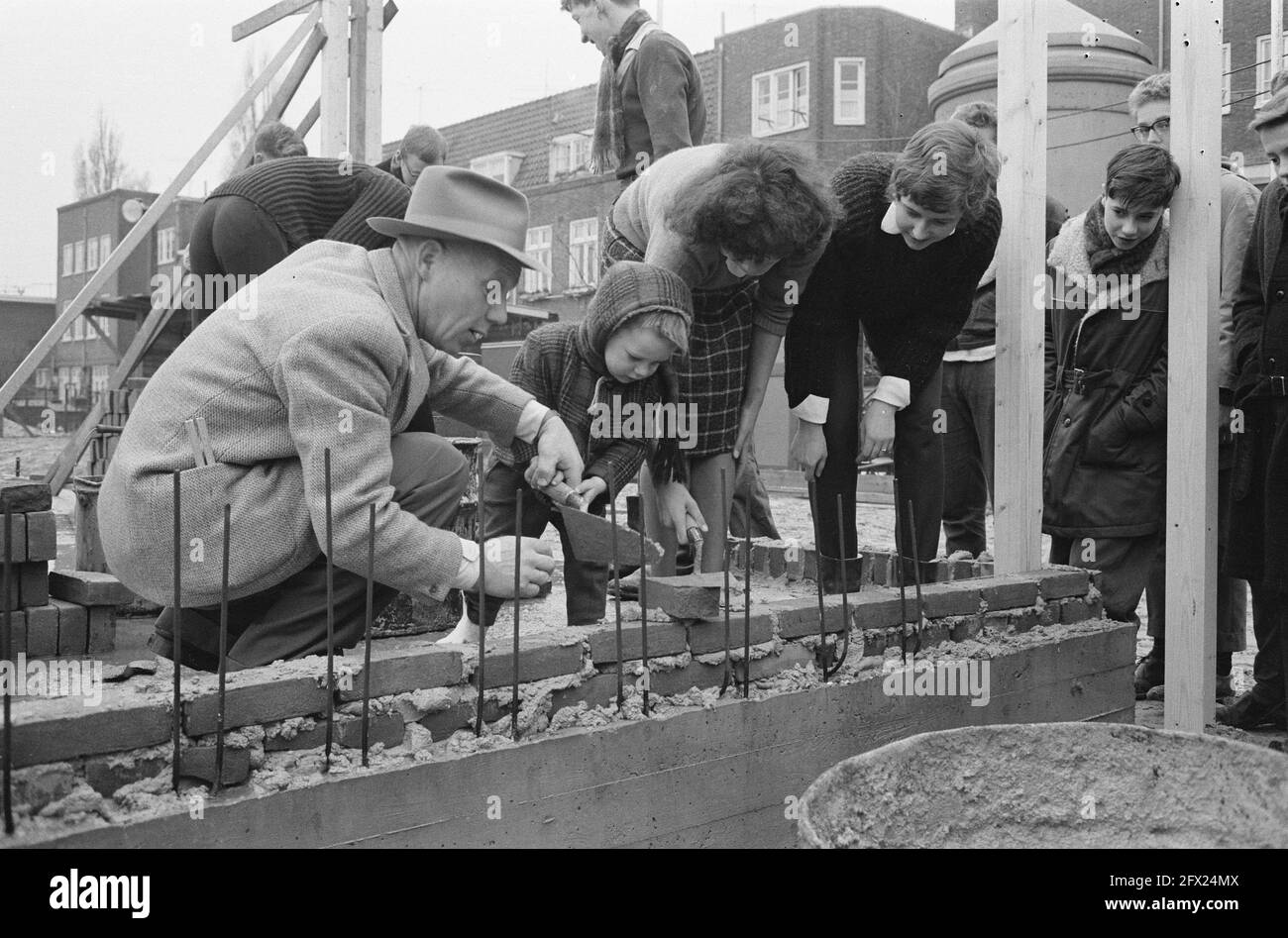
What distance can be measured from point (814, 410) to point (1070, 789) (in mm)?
1620

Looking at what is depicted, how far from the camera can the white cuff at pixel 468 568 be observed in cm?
230

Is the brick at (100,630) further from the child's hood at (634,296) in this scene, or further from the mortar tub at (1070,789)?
the mortar tub at (1070,789)

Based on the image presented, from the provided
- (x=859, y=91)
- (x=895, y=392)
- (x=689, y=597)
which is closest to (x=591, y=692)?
(x=689, y=597)

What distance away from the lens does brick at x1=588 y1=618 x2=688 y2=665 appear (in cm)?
250

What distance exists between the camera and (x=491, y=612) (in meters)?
3.50

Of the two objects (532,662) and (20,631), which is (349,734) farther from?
(20,631)

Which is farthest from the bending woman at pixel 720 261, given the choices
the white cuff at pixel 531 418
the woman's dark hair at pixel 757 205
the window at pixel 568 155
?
the window at pixel 568 155

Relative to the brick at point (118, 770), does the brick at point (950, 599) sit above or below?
above

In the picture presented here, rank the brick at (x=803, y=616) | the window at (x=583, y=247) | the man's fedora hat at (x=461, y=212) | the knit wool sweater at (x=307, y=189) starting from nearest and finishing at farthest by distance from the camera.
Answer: the man's fedora hat at (x=461, y=212) → the brick at (x=803, y=616) → the knit wool sweater at (x=307, y=189) → the window at (x=583, y=247)

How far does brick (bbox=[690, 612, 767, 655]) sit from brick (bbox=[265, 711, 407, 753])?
0.75 m

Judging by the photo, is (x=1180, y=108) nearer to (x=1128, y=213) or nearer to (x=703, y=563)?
(x=1128, y=213)

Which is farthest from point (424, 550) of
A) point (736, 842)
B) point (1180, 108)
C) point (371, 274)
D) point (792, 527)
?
point (792, 527)

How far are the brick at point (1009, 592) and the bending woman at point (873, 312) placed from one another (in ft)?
1.36

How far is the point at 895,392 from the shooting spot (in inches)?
142
